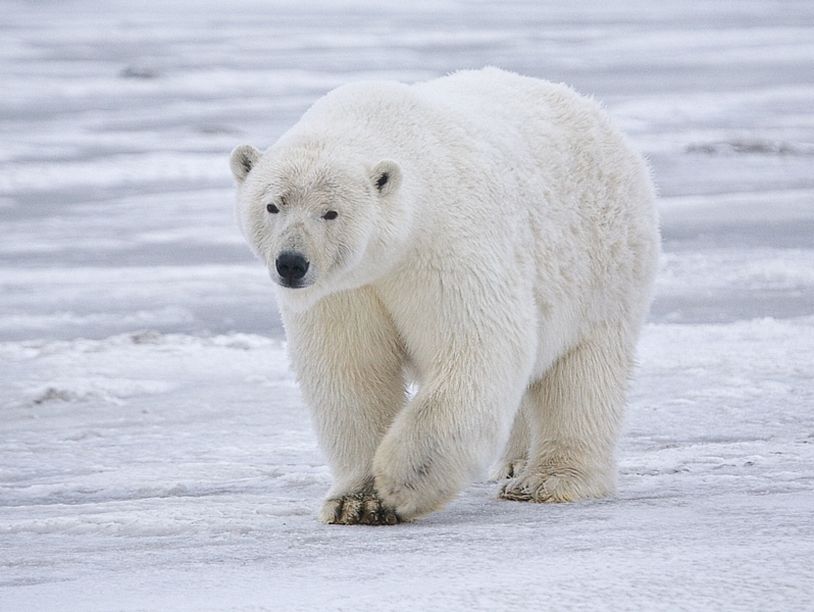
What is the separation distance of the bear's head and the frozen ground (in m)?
0.69

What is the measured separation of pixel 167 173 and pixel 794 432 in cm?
820

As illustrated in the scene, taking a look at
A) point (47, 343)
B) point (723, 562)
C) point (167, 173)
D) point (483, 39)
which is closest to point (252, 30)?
point (483, 39)

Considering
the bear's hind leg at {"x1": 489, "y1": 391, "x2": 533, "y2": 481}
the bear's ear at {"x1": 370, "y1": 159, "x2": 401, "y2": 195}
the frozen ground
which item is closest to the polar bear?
the bear's ear at {"x1": 370, "y1": 159, "x2": 401, "y2": 195}

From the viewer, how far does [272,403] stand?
596 cm

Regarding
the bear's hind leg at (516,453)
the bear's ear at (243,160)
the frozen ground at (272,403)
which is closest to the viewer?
the frozen ground at (272,403)

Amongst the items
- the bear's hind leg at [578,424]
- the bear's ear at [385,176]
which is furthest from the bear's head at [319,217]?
the bear's hind leg at [578,424]

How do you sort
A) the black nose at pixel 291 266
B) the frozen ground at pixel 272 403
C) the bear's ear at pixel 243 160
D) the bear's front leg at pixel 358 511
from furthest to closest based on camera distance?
the bear's front leg at pixel 358 511 → the bear's ear at pixel 243 160 → the black nose at pixel 291 266 → the frozen ground at pixel 272 403

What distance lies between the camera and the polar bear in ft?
12.8

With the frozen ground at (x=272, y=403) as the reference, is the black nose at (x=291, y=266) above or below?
above

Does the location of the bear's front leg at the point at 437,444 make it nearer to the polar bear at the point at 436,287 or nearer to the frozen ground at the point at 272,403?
the polar bear at the point at 436,287

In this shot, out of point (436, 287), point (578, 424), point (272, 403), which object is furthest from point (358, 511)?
point (272, 403)

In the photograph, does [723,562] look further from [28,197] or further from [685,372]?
[28,197]

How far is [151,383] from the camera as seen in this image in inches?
245

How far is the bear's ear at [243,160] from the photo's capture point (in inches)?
157
